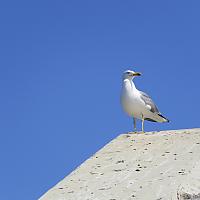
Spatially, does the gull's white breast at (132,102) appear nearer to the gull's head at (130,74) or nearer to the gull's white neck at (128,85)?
the gull's white neck at (128,85)

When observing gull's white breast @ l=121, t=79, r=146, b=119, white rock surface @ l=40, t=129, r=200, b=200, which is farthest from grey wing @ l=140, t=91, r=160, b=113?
white rock surface @ l=40, t=129, r=200, b=200

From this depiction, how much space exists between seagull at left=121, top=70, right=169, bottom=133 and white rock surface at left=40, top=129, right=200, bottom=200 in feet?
7.54

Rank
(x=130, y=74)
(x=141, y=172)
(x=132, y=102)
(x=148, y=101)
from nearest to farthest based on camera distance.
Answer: (x=141, y=172) < (x=132, y=102) < (x=148, y=101) < (x=130, y=74)

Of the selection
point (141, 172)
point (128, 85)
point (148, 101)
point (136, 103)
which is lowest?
point (141, 172)

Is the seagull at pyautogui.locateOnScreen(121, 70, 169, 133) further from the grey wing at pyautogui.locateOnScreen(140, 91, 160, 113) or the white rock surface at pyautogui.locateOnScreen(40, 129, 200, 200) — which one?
the white rock surface at pyautogui.locateOnScreen(40, 129, 200, 200)

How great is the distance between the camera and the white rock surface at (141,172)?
564 cm

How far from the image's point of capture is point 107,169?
6.98 meters

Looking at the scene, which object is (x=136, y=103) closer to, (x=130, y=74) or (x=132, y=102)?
(x=132, y=102)

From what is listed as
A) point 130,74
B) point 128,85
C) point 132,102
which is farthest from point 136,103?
point 130,74

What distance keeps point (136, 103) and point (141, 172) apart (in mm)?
4371

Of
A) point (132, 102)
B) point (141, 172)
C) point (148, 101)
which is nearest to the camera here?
point (141, 172)

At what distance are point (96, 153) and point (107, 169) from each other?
99 cm

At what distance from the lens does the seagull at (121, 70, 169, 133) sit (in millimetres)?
10789

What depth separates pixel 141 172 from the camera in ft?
21.2
